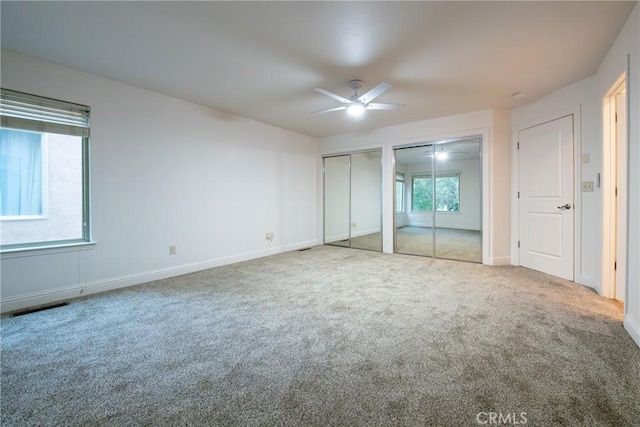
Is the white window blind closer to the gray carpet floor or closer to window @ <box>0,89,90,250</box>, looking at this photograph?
window @ <box>0,89,90,250</box>

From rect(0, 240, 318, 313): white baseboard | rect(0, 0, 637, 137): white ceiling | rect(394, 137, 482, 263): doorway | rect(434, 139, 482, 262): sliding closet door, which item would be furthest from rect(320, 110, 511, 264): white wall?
rect(0, 240, 318, 313): white baseboard

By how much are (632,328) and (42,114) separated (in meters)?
5.48

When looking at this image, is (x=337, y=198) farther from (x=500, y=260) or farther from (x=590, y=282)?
(x=590, y=282)

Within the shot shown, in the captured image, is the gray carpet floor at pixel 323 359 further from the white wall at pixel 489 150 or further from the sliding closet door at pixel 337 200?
the sliding closet door at pixel 337 200

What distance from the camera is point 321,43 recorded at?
2.38 metres

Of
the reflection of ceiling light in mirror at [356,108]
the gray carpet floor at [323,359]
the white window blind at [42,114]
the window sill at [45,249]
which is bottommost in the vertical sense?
the gray carpet floor at [323,359]

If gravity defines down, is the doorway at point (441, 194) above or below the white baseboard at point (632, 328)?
above

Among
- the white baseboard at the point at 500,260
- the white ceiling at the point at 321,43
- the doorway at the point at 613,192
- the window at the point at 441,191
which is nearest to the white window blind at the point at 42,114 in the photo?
the white ceiling at the point at 321,43

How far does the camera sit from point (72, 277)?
288 centimetres

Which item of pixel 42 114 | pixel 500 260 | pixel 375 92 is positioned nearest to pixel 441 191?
pixel 500 260

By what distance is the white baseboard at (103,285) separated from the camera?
258 cm

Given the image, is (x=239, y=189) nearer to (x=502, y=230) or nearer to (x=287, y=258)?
(x=287, y=258)

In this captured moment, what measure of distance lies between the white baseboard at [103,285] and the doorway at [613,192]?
15.2 feet

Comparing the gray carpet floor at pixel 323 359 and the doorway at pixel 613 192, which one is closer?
the gray carpet floor at pixel 323 359
